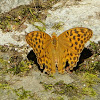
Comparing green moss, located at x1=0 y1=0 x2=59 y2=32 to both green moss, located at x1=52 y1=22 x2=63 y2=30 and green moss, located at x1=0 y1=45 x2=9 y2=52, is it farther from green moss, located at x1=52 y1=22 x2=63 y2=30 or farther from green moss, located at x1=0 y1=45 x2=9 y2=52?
green moss, located at x1=0 y1=45 x2=9 y2=52

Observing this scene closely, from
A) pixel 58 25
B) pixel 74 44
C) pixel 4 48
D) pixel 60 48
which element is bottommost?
pixel 4 48

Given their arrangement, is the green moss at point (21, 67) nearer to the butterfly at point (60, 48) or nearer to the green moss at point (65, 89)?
the butterfly at point (60, 48)

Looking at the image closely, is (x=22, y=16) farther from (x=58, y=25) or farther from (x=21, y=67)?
(x=21, y=67)

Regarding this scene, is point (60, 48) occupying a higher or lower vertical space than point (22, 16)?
lower

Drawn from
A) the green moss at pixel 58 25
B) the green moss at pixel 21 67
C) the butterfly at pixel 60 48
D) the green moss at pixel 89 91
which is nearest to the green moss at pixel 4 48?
the green moss at pixel 21 67

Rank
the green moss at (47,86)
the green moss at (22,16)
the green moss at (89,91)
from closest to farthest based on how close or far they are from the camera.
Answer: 1. the green moss at (89,91)
2. the green moss at (47,86)
3. the green moss at (22,16)

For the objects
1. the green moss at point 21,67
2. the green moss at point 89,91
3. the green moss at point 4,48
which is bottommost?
the green moss at point 89,91

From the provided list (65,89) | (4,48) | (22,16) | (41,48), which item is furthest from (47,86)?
(22,16)

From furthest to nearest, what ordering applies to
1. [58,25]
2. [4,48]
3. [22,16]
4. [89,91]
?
1. [22,16]
2. [58,25]
3. [4,48]
4. [89,91]

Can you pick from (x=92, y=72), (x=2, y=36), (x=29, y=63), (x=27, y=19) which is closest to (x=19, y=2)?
(x=27, y=19)
